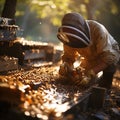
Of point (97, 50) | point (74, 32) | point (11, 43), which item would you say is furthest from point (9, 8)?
point (74, 32)

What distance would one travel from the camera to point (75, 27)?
263 inches

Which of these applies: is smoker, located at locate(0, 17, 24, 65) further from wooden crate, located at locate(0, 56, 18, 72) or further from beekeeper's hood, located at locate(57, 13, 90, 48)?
beekeeper's hood, located at locate(57, 13, 90, 48)

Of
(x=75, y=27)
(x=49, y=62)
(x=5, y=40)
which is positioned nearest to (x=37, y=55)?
(x=49, y=62)

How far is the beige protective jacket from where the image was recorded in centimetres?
728

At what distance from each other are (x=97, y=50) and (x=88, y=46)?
37 centimetres

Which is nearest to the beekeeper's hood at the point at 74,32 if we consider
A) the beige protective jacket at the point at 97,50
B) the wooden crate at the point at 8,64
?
the beige protective jacket at the point at 97,50

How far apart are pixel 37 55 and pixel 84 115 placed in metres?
4.48

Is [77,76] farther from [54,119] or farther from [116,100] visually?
[54,119]

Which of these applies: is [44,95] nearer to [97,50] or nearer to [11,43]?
[97,50]

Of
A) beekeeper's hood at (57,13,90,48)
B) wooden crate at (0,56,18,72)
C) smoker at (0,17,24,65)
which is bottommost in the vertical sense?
wooden crate at (0,56,18,72)

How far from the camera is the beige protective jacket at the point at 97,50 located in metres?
7.28

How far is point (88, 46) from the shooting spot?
7.15 meters

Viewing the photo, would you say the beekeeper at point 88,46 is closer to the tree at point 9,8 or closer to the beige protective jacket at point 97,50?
the beige protective jacket at point 97,50

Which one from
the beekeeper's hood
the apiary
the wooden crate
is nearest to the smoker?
the wooden crate
